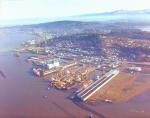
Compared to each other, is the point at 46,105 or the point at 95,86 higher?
the point at 95,86

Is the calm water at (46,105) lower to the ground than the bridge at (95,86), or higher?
lower

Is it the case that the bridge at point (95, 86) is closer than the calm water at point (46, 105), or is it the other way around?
the calm water at point (46, 105)

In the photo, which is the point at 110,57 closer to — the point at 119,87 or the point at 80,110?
the point at 119,87

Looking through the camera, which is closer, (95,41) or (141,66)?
(141,66)

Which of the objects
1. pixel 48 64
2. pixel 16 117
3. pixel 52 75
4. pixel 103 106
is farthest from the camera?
pixel 48 64

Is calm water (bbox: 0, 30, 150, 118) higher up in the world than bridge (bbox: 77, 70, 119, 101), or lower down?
lower down

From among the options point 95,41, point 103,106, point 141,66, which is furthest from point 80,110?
point 95,41

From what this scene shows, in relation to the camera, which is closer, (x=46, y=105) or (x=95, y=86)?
(x=46, y=105)

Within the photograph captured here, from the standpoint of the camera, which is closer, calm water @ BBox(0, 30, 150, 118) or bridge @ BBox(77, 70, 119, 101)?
calm water @ BBox(0, 30, 150, 118)
